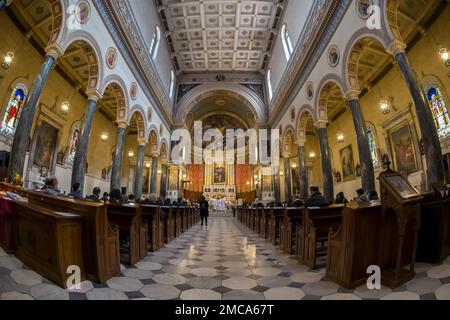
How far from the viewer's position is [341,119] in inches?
627

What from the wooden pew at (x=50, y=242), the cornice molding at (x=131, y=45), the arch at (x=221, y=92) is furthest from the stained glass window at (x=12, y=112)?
the arch at (x=221, y=92)

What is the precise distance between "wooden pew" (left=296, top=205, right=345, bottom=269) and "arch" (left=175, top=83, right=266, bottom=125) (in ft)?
54.2

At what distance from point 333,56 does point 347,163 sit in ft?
26.8

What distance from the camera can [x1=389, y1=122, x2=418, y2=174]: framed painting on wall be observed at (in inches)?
399

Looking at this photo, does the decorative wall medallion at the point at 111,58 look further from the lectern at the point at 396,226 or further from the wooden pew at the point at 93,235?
the lectern at the point at 396,226

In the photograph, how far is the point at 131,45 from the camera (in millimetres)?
10531

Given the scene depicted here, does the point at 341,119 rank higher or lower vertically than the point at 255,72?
lower

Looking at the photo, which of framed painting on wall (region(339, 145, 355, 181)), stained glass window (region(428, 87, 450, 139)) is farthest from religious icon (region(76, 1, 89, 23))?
framed painting on wall (region(339, 145, 355, 181))

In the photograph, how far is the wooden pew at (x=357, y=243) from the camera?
8.59 feet

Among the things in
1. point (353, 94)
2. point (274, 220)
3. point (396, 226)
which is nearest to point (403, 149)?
point (353, 94)
